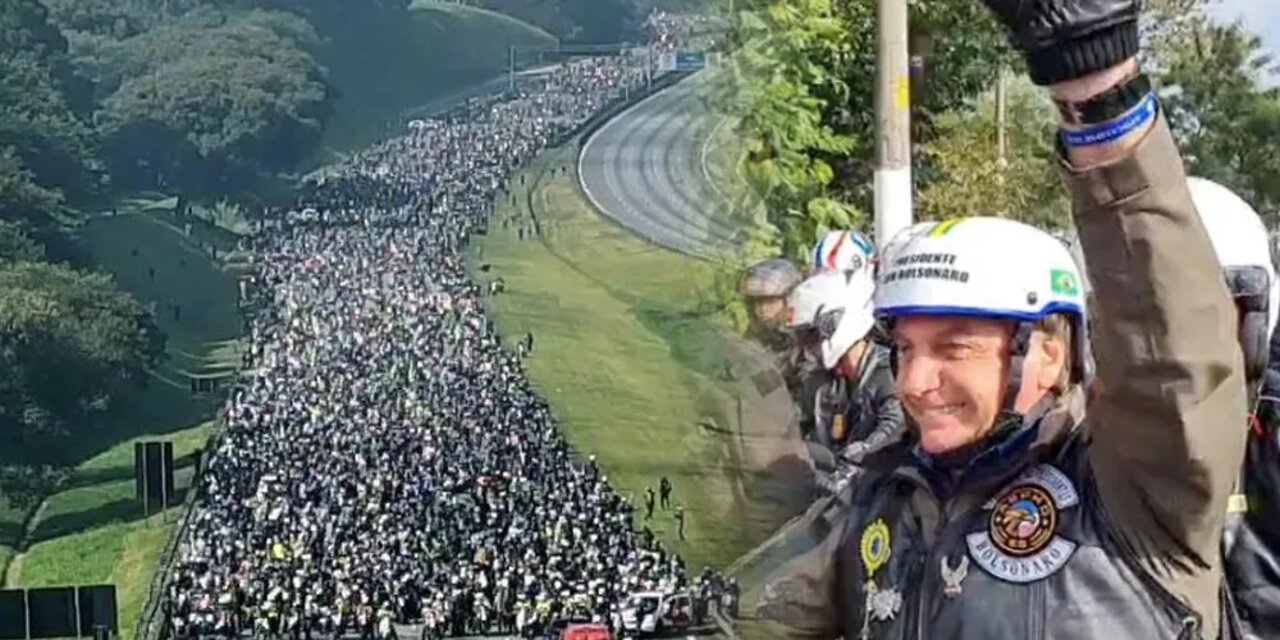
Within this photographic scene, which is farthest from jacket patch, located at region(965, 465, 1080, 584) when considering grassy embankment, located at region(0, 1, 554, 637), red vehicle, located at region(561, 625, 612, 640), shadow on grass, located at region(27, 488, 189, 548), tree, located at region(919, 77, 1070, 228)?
tree, located at region(919, 77, 1070, 228)

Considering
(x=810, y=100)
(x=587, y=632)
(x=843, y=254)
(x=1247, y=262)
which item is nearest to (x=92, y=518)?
(x=587, y=632)

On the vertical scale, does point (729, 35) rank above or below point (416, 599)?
above

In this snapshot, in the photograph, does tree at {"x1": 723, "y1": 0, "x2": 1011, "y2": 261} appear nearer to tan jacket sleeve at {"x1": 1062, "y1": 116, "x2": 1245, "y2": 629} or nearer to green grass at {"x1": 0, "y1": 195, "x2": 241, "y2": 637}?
green grass at {"x1": 0, "y1": 195, "x2": 241, "y2": 637}

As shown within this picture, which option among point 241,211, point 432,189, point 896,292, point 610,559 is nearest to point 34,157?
point 241,211

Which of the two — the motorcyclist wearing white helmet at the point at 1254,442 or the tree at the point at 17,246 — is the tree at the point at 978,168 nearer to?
the tree at the point at 17,246

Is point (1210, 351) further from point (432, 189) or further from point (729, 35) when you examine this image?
point (432, 189)

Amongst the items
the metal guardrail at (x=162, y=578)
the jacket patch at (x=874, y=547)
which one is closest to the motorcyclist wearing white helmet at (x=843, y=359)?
the jacket patch at (x=874, y=547)

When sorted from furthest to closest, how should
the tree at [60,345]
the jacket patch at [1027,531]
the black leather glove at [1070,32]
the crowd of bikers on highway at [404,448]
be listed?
the crowd of bikers on highway at [404,448] → the tree at [60,345] → the jacket patch at [1027,531] → the black leather glove at [1070,32]
